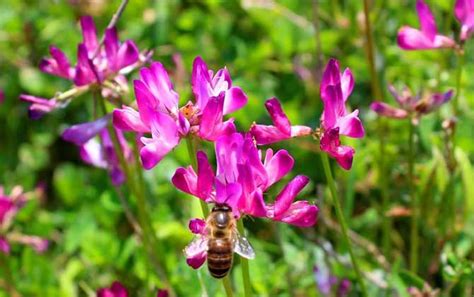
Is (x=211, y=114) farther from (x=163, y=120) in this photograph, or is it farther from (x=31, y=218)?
(x=31, y=218)

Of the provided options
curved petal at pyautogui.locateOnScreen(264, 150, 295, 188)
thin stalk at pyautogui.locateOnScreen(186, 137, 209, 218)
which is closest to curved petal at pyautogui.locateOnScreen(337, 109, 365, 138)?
curved petal at pyautogui.locateOnScreen(264, 150, 295, 188)

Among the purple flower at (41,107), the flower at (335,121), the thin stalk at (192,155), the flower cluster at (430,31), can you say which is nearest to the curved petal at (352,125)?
the flower at (335,121)

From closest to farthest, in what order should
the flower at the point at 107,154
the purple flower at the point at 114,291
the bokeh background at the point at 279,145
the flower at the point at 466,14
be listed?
1. the purple flower at the point at 114,291
2. the flower at the point at 466,14
3. the flower at the point at 107,154
4. the bokeh background at the point at 279,145

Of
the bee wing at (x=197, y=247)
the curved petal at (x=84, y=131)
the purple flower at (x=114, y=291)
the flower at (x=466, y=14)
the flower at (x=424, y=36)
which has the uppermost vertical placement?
the flower at (x=466, y=14)

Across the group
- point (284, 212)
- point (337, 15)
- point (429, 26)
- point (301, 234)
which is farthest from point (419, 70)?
point (284, 212)

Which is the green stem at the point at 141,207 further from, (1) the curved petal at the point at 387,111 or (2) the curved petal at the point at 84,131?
(1) the curved petal at the point at 387,111

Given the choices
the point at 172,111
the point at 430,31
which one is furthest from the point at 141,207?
the point at 430,31

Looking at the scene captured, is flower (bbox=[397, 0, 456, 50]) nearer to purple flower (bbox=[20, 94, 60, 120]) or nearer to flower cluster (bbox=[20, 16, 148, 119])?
flower cluster (bbox=[20, 16, 148, 119])
